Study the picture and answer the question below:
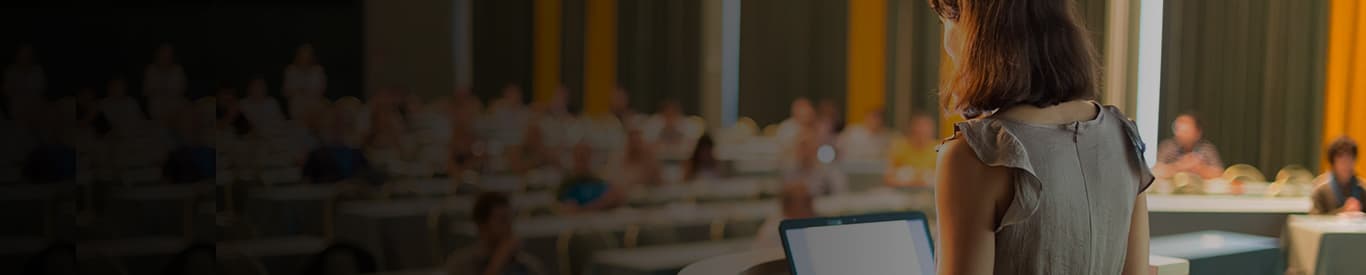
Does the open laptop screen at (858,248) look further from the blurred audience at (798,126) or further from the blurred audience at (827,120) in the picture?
the blurred audience at (798,126)

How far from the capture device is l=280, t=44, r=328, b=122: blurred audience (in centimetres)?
439

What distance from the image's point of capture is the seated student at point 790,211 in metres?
4.63

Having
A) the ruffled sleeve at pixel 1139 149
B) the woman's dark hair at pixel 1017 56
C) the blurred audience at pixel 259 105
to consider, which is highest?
the woman's dark hair at pixel 1017 56

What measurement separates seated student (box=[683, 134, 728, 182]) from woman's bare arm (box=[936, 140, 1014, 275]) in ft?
17.2

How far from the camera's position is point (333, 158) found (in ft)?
15.6

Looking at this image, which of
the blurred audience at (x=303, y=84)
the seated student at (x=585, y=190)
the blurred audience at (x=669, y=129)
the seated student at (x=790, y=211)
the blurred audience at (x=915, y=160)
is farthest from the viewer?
the blurred audience at (x=915, y=160)

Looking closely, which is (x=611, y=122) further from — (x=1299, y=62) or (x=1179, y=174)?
(x=1299, y=62)

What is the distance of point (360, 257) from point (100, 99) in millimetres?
1209

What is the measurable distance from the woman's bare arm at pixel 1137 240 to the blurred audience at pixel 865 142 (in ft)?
21.5

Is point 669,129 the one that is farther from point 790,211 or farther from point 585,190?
point 790,211

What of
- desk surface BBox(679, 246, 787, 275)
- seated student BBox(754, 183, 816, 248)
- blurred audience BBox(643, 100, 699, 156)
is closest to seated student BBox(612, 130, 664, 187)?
blurred audience BBox(643, 100, 699, 156)

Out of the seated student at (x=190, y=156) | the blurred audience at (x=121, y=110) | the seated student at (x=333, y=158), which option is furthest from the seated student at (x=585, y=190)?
the blurred audience at (x=121, y=110)

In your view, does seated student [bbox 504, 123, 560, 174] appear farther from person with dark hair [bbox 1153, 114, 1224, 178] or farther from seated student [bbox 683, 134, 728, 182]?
person with dark hair [bbox 1153, 114, 1224, 178]

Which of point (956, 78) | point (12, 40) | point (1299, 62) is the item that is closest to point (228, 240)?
point (12, 40)
